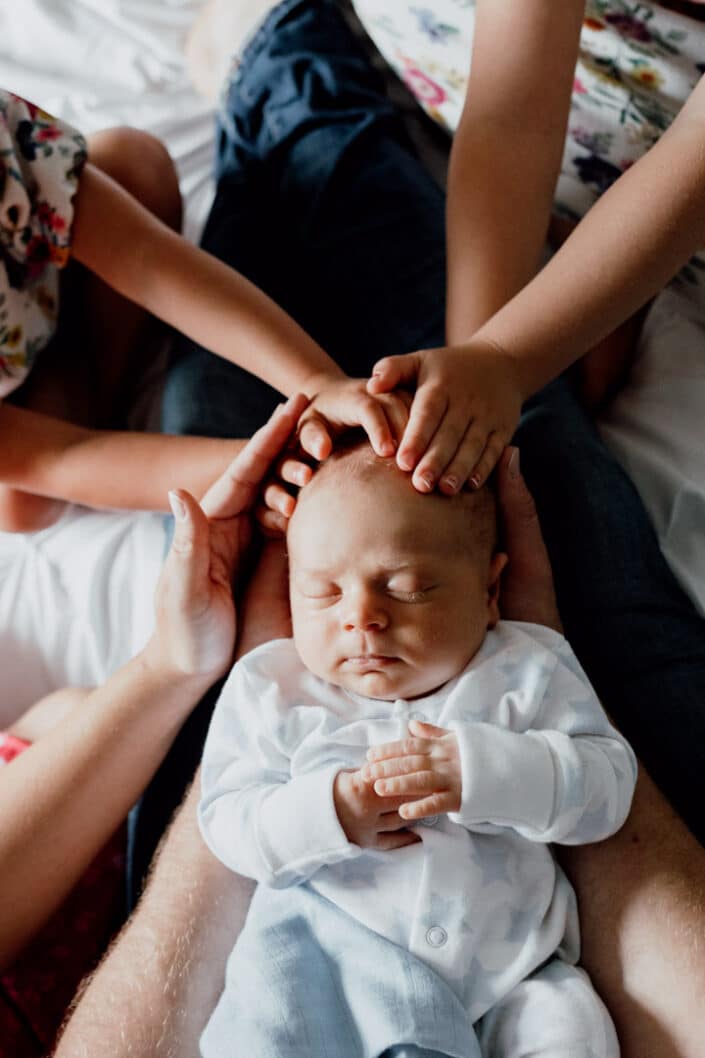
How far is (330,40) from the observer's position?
1451 millimetres

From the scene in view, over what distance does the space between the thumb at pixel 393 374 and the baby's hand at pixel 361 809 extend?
13.9 inches

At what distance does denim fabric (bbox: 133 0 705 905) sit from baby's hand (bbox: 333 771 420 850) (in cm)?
29

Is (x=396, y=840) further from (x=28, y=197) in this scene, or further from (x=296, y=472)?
(x=28, y=197)

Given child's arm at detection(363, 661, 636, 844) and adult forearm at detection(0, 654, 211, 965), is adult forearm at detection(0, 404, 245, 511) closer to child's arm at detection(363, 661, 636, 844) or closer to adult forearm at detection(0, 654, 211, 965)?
adult forearm at detection(0, 654, 211, 965)

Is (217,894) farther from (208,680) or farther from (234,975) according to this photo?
(208,680)

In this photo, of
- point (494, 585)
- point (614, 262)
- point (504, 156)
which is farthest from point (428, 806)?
point (504, 156)

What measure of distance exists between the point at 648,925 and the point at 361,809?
257 mm

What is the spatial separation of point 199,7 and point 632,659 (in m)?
1.42


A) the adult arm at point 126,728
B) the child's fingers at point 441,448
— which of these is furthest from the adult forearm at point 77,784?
the child's fingers at point 441,448

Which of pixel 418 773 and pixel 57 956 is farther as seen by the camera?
pixel 57 956

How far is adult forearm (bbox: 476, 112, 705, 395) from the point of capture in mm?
986

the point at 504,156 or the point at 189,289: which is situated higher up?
the point at 504,156

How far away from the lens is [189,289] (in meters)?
1.16

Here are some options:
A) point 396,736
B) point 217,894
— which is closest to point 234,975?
point 217,894
